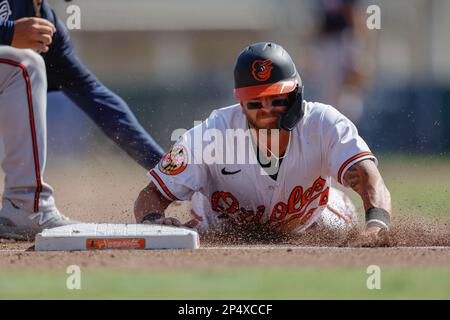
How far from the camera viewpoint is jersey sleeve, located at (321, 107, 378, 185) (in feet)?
18.4

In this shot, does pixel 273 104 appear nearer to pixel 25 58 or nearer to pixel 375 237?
pixel 375 237

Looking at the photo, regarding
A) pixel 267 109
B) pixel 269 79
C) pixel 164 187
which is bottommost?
pixel 164 187

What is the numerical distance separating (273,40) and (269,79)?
1523 cm

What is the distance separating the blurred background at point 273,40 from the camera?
16.1m

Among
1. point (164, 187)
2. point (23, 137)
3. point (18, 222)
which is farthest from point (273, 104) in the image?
point (18, 222)

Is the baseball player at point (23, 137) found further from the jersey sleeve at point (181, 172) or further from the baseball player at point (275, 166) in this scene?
the jersey sleeve at point (181, 172)

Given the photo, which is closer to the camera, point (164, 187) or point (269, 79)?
point (269, 79)

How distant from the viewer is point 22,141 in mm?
6293

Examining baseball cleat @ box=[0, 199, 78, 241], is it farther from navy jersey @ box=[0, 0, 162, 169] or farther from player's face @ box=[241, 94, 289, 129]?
player's face @ box=[241, 94, 289, 129]

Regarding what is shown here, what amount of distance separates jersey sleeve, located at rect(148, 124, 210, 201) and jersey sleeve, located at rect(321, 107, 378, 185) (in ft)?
2.62

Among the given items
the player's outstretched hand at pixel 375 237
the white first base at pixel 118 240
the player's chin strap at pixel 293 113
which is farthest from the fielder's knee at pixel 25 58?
the player's outstretched hand at pixel 375 237

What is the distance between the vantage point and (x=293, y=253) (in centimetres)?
523

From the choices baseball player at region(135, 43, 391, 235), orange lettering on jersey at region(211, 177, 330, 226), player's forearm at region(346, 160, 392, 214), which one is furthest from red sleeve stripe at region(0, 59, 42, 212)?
player's forearm at region(346, 160, 392, 214)
